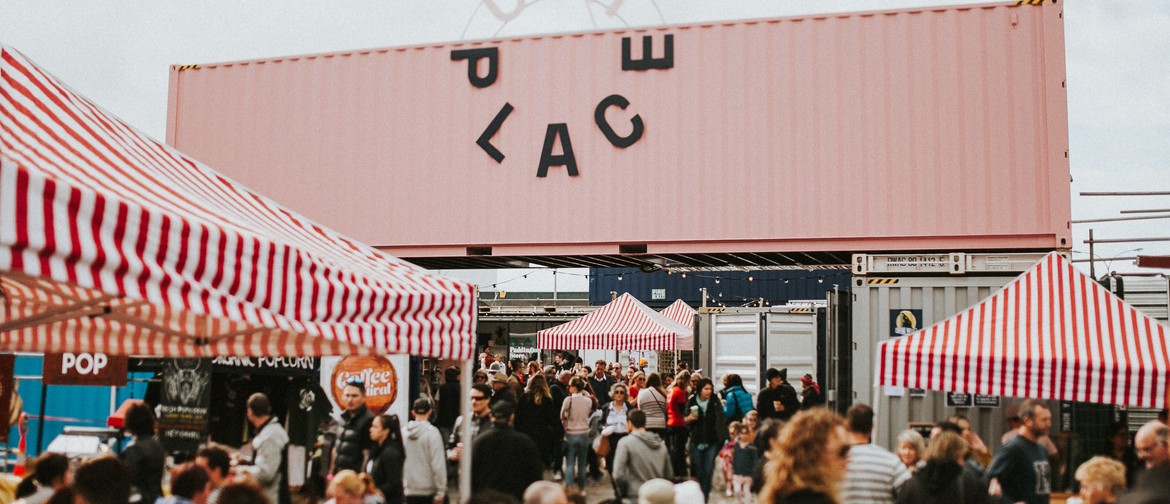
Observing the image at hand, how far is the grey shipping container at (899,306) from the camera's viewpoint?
10.7 metres

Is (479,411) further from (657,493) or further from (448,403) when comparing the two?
(448,403)

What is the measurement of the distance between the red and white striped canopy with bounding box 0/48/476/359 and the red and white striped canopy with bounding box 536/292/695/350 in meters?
14.3

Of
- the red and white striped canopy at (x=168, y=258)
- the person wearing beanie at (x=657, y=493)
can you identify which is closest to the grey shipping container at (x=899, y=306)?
the person wearing beanie at (x=657, y=493)

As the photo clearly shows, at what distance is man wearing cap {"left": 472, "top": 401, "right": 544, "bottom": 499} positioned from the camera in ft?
23.8

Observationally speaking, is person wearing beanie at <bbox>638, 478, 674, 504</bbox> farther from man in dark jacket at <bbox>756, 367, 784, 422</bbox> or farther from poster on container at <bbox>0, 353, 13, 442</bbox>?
man in dark jacket at <bbox>756, 367, 784, 422</bbox>

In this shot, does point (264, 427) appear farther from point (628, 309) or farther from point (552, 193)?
point (628, 309)

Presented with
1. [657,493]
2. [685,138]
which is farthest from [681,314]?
[657,493]

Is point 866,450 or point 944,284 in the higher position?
point 944,284

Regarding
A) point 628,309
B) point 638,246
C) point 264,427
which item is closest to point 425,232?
point 638,246

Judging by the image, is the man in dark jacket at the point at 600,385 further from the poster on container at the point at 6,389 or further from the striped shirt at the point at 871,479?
the striped shirt at the point at 871,479

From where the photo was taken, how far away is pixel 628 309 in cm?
2216

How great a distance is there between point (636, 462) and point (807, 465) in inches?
167

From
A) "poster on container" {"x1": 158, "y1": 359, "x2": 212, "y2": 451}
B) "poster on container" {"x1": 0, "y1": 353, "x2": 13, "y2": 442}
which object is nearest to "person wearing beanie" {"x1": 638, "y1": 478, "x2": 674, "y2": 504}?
"poster on container" {"x1": 158, "y1": 359, "x2": 212, "y2": 451}

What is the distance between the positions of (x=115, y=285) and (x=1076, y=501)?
5.89 meters
